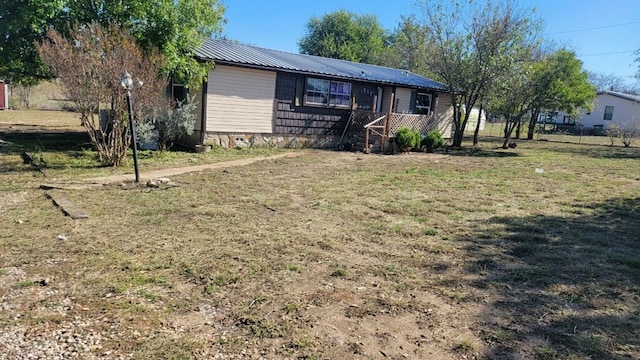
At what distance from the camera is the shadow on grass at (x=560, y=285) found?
303cm

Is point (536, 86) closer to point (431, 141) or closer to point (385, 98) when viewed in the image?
point (431, 141)

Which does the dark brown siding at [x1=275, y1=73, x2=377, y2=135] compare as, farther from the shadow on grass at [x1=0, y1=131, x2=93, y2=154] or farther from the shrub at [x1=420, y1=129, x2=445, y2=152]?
the shadow on grass at [x1=0, y1=131, x2=93, y2=154]

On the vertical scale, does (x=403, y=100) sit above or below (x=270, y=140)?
above

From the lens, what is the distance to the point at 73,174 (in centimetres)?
849

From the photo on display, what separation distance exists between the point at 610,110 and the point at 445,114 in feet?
93.9

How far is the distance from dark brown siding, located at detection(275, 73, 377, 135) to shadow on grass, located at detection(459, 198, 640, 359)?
9.90 meters

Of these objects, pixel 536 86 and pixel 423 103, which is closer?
pixel 536 86

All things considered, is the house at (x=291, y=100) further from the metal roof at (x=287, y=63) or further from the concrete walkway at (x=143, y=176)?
the concrete walkway at (x=143, y=176)

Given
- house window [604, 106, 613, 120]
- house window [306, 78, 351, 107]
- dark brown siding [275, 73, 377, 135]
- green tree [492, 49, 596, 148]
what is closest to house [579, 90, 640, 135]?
house window [604, 106, 613, 120]

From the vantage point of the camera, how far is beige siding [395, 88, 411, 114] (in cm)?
1839

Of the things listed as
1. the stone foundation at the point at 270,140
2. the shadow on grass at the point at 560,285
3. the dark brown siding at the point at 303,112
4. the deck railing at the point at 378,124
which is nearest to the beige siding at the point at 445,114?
the deck railing at the point at 378,124

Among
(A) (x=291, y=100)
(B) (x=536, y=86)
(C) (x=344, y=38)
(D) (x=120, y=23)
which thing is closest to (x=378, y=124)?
(A) (x=291, y=100)

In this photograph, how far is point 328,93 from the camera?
1614 centimetres

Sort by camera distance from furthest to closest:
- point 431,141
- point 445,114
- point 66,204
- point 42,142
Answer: point 445,114
point 431,141
point 42,142
point 66,204
